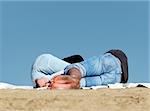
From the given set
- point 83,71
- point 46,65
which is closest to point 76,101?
Result: point 83,71

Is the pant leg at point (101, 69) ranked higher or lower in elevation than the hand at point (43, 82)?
higher

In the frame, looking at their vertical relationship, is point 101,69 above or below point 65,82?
above

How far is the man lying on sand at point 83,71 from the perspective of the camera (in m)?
3.92

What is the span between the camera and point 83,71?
401 cm

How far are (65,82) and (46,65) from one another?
42cm

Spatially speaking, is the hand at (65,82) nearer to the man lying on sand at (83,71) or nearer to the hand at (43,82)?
the man lying on sand at (83,71)

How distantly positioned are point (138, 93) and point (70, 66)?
90 centimetres

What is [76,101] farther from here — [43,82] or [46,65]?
[46,65]

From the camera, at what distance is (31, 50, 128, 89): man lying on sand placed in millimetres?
3916

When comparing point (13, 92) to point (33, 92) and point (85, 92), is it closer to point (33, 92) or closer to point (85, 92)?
point (33, 92)

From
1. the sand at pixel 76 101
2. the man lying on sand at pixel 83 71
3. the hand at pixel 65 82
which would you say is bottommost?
the sand at pixel 76 101

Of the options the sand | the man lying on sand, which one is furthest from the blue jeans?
the sand

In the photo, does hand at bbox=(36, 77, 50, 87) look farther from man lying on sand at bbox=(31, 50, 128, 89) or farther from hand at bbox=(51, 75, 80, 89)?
hand at bbox=(51, 75, 80, 89)

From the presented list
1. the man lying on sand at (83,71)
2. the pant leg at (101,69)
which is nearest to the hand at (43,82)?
the man lying on sand at (83,71)
